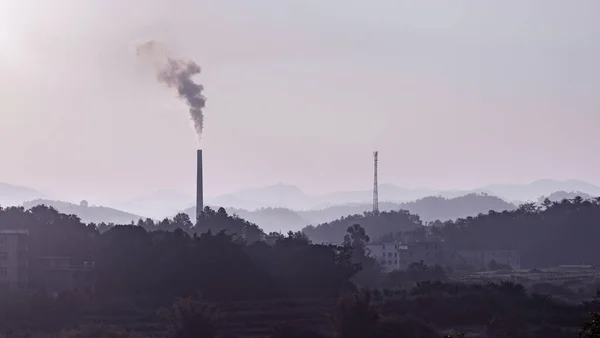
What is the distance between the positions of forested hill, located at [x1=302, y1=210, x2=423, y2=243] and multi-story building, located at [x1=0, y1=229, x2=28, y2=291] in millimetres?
64000

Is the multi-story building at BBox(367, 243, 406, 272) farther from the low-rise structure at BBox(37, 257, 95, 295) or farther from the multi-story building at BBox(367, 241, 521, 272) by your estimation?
the low-rise structure at BBox(37, 257, 95, 295)

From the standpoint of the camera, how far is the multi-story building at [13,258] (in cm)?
4850

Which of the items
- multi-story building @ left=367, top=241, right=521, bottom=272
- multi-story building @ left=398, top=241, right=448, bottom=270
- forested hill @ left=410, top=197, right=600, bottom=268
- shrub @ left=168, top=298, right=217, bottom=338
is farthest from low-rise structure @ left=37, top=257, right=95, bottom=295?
forested hill @ left=410, top=197, right=600, bottom=268

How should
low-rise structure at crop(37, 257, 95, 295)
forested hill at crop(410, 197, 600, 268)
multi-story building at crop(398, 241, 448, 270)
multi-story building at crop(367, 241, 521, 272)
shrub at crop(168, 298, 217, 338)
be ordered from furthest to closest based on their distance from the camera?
forested hill at crop(410, 197, 600, 268) → multi-story building at crop(398, 241, 448, 270) → multi-story building at crop(367, 241, 521, 272) → low-rise structure at crop(37, 257, 95, 295) → shrub at crop(168, 298, 217, 338)

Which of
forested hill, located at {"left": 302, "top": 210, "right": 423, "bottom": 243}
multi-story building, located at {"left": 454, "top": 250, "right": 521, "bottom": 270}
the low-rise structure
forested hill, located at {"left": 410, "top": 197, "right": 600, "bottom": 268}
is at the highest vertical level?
forested hill, located at {"left": 302, "top": 210, "right": 423, "bottom": 243}

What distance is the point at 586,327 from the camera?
14.8m

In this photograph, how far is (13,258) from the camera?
4912 centimetres

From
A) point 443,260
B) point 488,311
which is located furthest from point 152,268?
point 443,260

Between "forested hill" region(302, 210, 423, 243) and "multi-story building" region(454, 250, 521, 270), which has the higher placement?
"forested hill" region(302, 210, 423, 243)

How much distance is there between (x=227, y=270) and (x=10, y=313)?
10.3 meters

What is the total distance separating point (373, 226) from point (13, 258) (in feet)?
231

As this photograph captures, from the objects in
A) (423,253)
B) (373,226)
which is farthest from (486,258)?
(373,226)

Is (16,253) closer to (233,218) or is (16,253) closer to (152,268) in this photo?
(152,268)

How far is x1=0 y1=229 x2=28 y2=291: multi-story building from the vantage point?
48500 millimetres
